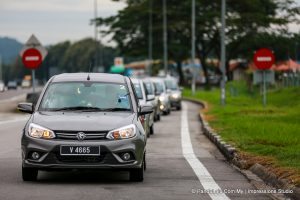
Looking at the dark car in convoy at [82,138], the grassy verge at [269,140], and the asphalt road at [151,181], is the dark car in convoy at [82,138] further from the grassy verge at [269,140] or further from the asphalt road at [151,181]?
the grassy verge at [269,140]

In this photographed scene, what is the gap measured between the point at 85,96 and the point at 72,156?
5.10ft

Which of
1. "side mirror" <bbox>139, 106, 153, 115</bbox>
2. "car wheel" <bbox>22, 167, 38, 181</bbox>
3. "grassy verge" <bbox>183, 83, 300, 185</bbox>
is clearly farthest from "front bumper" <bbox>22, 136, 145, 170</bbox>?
"grassy verge" <bbox>183, 83, 300, 185</bbox>

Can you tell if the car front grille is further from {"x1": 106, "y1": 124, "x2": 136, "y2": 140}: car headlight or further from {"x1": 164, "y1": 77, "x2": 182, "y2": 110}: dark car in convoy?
{"x1": 164, "y1": 77, "x2": 182, "y2": 110}: dark car in convoy

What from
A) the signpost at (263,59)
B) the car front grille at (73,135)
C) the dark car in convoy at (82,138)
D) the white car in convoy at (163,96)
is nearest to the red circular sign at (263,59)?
the signpost at (263,59)

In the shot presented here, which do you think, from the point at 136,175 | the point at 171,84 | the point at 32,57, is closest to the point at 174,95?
the point at 171,84

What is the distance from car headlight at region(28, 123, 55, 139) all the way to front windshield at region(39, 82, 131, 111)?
89 cm

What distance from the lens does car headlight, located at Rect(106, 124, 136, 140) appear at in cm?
1230

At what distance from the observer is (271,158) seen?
15.0 meters

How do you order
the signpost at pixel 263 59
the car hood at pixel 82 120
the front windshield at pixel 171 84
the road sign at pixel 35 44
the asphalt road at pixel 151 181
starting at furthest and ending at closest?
the front windshield at pixel 171 84 → the signpost at pixel 263 59 → the road sign at pixel 35 44 → the car hood at pixel 82 120 → the asphalt road at pixel 151 181

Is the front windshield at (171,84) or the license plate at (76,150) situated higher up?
the license plate at (76,150)

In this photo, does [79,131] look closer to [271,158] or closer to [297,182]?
[297,182]

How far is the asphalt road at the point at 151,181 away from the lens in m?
11.3

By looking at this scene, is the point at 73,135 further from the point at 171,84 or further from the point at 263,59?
the point at 171,84

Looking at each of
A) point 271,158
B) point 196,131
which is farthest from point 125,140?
point 196,131
